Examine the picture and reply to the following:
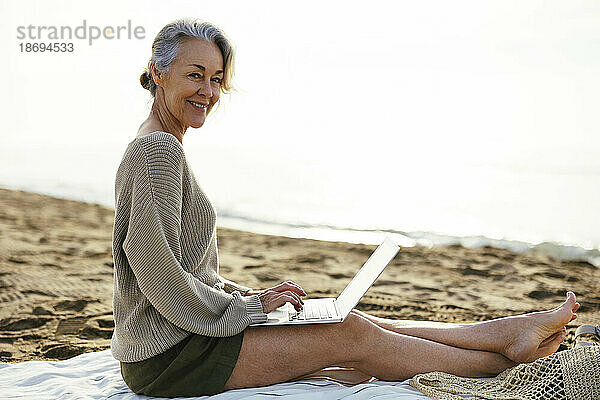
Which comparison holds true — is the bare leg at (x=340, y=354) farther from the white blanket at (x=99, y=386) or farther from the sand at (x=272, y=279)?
the sand at (x=272, y=279)

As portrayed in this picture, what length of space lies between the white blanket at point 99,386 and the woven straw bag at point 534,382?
0.32 feet

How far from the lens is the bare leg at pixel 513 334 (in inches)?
110

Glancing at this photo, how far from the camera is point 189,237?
105 inches

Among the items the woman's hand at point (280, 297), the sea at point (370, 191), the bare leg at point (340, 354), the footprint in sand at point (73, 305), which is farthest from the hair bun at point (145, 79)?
the sea at point (370, 191)

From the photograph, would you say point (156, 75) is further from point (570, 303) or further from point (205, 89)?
point (570, 303)

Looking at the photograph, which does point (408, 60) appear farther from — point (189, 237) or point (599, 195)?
point (189, 237)

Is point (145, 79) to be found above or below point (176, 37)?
below

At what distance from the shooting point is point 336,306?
2.80m

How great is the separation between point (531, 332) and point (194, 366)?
4.18 ft

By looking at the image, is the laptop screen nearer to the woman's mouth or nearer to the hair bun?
the woman's mouth

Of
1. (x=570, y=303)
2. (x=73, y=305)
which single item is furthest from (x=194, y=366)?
(x=73, y=305)

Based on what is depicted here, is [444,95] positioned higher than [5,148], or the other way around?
[444,95]

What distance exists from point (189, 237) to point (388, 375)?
2.98 feet

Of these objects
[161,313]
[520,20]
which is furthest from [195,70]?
[520,20]
